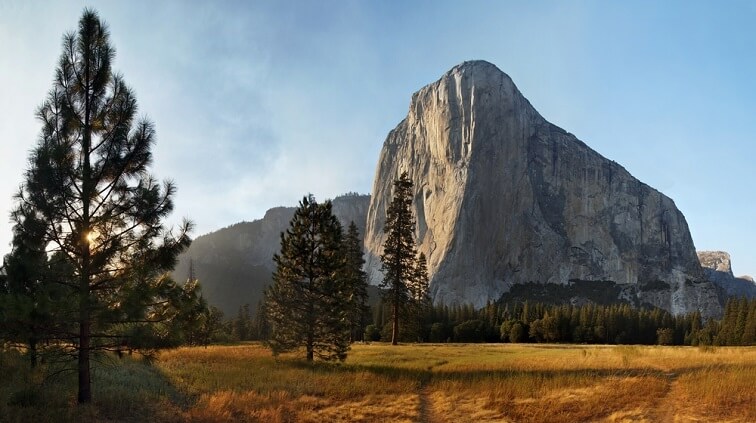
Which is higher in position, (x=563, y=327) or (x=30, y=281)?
(x=30, y=281)

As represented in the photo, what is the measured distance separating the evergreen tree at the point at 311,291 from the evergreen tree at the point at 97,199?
13.4m

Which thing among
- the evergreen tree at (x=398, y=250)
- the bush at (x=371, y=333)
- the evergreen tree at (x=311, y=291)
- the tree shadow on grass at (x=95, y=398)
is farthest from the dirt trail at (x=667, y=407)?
the bush at (x=371, y=333)

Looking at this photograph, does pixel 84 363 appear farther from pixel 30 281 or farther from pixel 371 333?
pixel 371 333

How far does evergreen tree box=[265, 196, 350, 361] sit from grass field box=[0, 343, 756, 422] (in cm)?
409

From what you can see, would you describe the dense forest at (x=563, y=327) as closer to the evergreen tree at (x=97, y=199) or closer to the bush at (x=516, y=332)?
the bush at (x=516, y=332)

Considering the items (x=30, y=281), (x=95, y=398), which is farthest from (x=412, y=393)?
(x=30, y=281)

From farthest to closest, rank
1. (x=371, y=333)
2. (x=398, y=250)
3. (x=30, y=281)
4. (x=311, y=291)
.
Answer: (x=371, y=333) → (x=398, y=250) → (x=311, y=291) → (x=30, y=281)

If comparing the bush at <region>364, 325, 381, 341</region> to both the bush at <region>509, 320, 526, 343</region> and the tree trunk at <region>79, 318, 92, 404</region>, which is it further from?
the tree trunk at <region>79, 318, 92, 404</region>

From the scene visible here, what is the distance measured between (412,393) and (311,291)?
36.7 ft

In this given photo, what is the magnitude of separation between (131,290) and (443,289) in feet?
563

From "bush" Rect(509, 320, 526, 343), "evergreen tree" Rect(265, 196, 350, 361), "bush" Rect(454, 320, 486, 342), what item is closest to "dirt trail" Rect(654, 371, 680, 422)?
"evergreen tree" Rect(265, 196, 350, 361)

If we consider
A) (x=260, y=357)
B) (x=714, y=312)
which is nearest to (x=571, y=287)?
(x=714, y=312)

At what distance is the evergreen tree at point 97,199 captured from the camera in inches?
467

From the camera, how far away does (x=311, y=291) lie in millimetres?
27016
